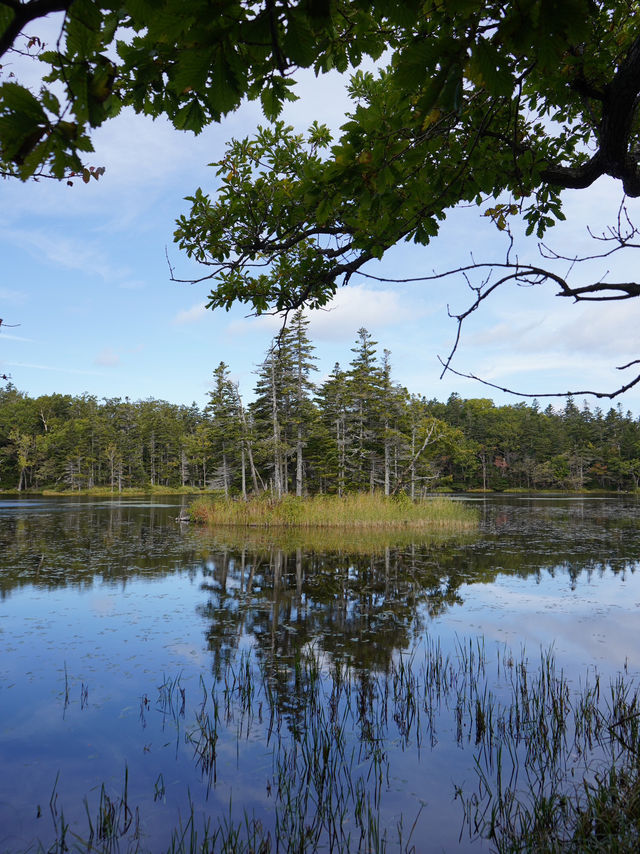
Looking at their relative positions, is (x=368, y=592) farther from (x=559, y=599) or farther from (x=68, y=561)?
(x=68, y=561)

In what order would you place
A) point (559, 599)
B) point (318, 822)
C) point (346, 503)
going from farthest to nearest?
point (346, 503)
point (559, 599)
point (318, 822)

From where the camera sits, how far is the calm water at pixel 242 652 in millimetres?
4773

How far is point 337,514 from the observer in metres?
26.3

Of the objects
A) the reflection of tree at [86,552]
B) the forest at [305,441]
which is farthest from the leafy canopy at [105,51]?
the forest at [305,441]

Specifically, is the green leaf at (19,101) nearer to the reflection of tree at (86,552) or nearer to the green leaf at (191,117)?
the green leaf at (191,117)

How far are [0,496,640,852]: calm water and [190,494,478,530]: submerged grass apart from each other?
23.2ft

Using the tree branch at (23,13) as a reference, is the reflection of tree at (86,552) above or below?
below

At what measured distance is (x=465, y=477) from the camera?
87.7m

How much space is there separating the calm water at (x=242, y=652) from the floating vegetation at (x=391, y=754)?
5 centimetres

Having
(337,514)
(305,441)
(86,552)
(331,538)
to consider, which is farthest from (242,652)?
(305,441)

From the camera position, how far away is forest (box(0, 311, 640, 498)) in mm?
37719

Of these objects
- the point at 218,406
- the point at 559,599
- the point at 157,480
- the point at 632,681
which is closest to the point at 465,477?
the point at 157,480

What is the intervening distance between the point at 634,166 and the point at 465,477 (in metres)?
87.8

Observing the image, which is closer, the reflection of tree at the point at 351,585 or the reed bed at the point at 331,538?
the reflection of tree at the point at 351,585
